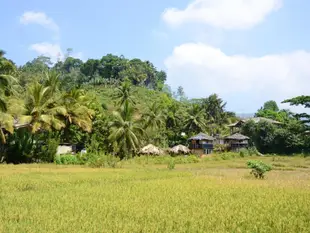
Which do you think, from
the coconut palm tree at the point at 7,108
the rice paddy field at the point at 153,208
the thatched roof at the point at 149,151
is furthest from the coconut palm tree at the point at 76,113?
the rice paddy field at the point at 153,208

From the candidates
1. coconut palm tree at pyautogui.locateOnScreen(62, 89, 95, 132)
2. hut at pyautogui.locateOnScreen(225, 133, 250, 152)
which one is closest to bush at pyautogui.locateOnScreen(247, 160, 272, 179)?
coconut palm tree at pyautogui.locateOnScreen(62, 89, 95, 132)

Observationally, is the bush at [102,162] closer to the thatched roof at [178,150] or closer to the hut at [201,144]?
the thatched roof at [178,150]

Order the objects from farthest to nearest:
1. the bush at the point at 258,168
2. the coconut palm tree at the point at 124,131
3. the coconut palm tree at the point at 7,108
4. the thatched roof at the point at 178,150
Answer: the thatched roof at the point at 178,150
the coconut palm tree at the point at 124,131
the coconut palm tree at the point at 7,108
the bush at the point at 258,168

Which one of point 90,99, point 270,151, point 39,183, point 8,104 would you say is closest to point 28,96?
point 8,104

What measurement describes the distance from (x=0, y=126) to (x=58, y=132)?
20.4 feet

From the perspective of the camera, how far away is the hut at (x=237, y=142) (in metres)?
45.2

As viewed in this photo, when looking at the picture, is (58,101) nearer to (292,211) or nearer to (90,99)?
(90,99)

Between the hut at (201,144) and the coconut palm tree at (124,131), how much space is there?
1122 cm

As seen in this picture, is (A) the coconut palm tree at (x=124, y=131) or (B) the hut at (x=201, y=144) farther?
(B) the hut at (x=201, y=144)

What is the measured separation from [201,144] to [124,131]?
14.1 meters

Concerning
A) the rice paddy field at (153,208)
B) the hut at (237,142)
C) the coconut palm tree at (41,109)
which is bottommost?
the rice paddy field at (153,208)

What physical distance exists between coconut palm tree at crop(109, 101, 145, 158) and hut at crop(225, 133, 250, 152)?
51.7 ft

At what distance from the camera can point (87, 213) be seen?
896 centimetres

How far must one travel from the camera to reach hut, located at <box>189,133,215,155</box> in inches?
1697
